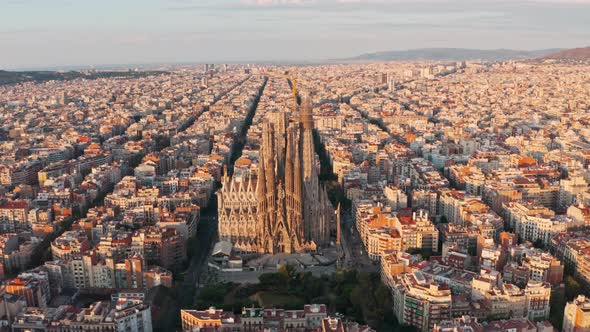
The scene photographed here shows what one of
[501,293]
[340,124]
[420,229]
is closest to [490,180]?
[420,229]

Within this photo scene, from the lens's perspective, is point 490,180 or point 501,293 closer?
point 501,293

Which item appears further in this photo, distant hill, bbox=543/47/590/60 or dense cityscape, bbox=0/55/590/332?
distant hill, bbox=543/47/590/60

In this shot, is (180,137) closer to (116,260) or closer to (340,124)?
(340,124)

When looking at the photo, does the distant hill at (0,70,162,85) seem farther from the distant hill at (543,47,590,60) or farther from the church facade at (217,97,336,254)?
the distant hill at (543,47,590,60)

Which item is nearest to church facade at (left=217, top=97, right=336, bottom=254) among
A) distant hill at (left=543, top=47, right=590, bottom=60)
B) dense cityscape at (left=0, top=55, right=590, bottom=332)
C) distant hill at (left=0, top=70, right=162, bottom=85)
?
dense cityscape at (left=0, top=55, right=590, bottom=332)

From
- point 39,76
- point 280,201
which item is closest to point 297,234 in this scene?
point 280,201

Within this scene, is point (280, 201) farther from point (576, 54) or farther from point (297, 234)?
point (576, 54)
